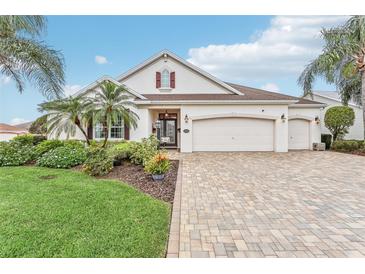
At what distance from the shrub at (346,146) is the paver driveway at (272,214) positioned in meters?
8.22

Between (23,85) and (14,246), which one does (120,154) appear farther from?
(14,246)

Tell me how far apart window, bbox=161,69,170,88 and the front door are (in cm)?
251

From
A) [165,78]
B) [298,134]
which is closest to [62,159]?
[165,78]

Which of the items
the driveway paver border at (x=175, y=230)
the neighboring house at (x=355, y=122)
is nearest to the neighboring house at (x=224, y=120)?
the neighboring house at (x=355, y=122)

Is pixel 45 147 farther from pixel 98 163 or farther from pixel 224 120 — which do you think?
pixel 224 120

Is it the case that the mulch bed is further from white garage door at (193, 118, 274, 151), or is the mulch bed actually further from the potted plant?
white garage door at (193, 118, 274, 151)

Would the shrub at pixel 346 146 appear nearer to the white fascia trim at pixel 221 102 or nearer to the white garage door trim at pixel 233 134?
the white fascia trim at pixel 221 102

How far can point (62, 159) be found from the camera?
10.4 metres

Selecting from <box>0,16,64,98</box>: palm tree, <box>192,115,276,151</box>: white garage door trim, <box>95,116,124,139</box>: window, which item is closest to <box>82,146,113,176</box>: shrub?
<box>0,16,64,98</box>: palm tree

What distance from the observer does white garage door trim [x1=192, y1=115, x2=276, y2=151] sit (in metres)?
16.5

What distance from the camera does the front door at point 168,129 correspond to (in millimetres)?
19737
